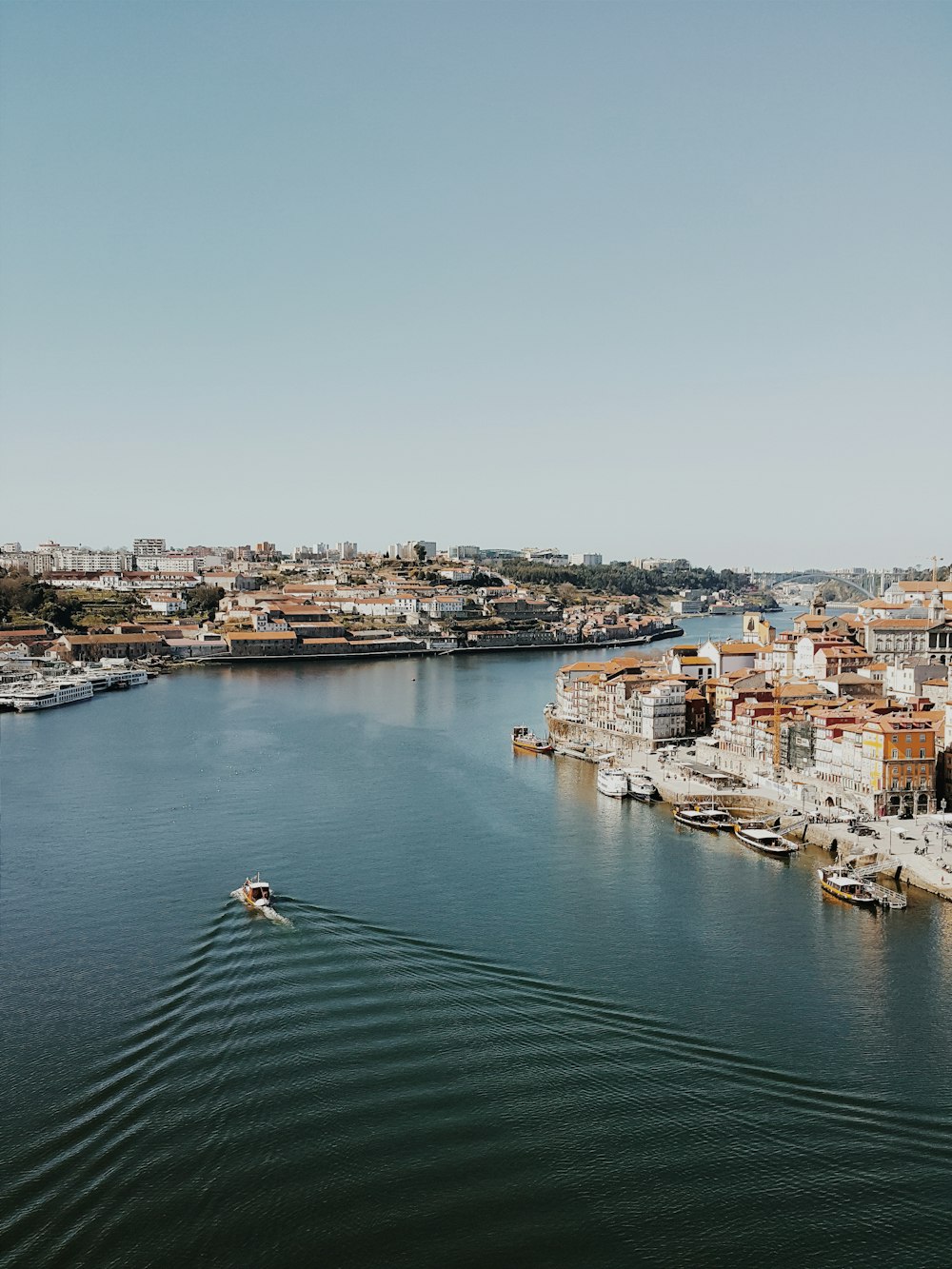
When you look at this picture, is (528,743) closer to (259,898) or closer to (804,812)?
(804,812)

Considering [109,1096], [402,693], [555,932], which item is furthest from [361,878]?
[402,693]

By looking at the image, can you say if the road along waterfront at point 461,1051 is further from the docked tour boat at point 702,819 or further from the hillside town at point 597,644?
the hillside town at point 597,644

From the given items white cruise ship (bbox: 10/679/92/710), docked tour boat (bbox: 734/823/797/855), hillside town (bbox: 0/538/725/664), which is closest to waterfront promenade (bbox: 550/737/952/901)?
docked tour boat (bbox: 734/823/797/855)

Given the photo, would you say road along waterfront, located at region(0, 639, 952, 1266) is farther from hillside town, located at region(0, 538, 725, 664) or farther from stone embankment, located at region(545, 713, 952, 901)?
hillside town, located at region(0, 538, 725, 664)

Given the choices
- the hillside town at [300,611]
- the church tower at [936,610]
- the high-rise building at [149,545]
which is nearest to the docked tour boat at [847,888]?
the church tower at [936,610]

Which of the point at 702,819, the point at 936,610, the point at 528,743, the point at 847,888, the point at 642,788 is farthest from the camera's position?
the point at 936,610

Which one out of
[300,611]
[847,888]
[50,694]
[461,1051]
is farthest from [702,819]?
[300,611]
